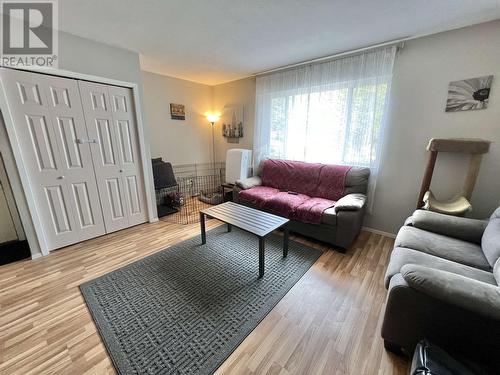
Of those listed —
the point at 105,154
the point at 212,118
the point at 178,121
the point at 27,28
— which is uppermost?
the point at 27,28

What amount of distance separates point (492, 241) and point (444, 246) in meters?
0.27

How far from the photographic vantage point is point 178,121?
409 centimetres

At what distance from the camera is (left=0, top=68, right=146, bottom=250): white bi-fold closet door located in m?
2.11

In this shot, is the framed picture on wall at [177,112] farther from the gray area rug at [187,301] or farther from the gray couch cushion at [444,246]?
the gray couch cushion at [444,246]

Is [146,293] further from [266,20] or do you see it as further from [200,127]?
[200,127]

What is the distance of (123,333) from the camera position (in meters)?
1.43

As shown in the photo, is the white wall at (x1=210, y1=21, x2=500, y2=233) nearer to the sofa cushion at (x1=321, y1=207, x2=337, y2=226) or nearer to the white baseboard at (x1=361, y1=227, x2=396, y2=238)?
the white baseboard at (x1=361, y1=227, x2=396, y2=238)

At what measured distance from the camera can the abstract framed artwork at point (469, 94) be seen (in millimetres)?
2014

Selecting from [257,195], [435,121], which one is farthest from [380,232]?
[257,195]

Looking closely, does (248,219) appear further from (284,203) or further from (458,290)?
(458,290)

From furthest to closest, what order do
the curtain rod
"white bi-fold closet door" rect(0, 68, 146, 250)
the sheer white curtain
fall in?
the sheer white curtain < the curtain rod < "white bi-fold closet door" rect(0, 68, 146, 250)

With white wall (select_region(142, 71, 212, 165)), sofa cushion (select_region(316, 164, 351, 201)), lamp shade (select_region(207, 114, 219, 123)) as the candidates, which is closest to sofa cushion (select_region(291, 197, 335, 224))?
sofa cushion (select_region(316, 164, 351, 201))

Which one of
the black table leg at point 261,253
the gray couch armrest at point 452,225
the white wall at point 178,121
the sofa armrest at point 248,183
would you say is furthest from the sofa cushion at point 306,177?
the white wall at point 178,121

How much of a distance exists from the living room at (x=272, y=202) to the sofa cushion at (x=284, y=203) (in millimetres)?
33
